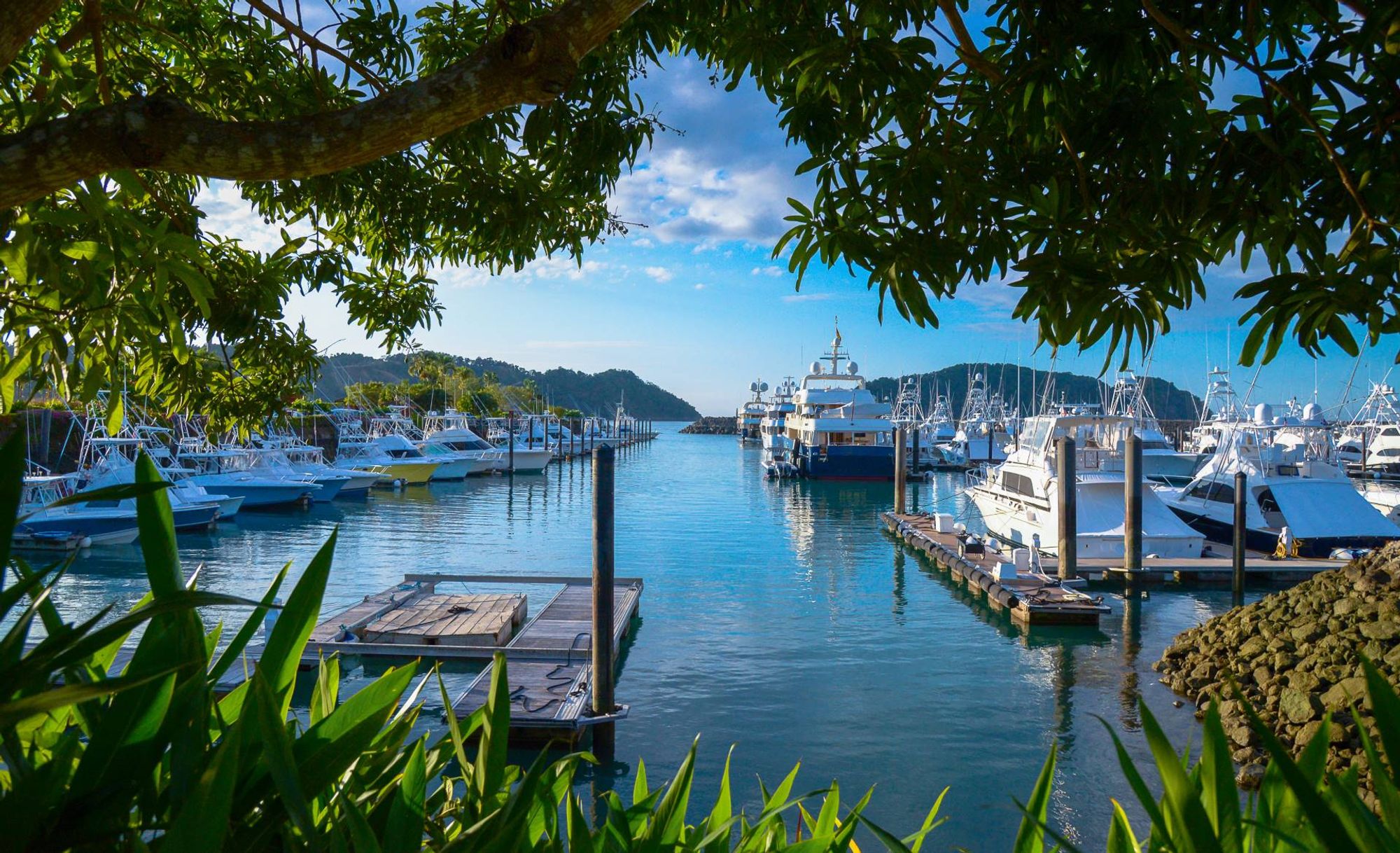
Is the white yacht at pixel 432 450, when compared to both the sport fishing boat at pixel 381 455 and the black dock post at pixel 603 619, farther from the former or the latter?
the black dock post at pixel 603 619

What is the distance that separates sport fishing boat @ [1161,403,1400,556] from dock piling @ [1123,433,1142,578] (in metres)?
2.87

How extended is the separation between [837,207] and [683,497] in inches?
1493

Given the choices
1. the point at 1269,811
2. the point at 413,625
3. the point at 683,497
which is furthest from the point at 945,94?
the point at 683,497

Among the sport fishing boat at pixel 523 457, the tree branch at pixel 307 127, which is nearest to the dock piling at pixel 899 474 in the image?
the sport fishing boat at pixel 523 457

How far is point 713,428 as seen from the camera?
170750 mm

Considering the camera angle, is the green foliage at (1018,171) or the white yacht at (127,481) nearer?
the green foliage at (1018,171)

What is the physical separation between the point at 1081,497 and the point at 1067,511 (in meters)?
4.13

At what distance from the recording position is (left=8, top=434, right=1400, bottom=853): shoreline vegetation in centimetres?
114

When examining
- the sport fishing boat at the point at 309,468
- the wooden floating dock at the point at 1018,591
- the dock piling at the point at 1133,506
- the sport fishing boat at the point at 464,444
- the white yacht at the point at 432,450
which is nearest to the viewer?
the wooden floating dock at the point at 1018,591

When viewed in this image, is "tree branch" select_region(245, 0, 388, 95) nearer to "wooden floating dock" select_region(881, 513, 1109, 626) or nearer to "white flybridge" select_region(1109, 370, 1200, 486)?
"wooden floating dock" select_region(881, 513, 1109, 626)

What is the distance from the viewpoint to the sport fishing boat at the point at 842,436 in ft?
148

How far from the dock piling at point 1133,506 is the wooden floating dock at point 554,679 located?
1032 cm

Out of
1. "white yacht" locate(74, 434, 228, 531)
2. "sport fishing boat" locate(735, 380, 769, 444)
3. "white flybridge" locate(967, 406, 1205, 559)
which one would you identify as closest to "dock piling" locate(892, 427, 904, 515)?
"white flybridge" locate(967, 406, 1205, 559)

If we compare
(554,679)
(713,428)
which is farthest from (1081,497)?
(713,428)
